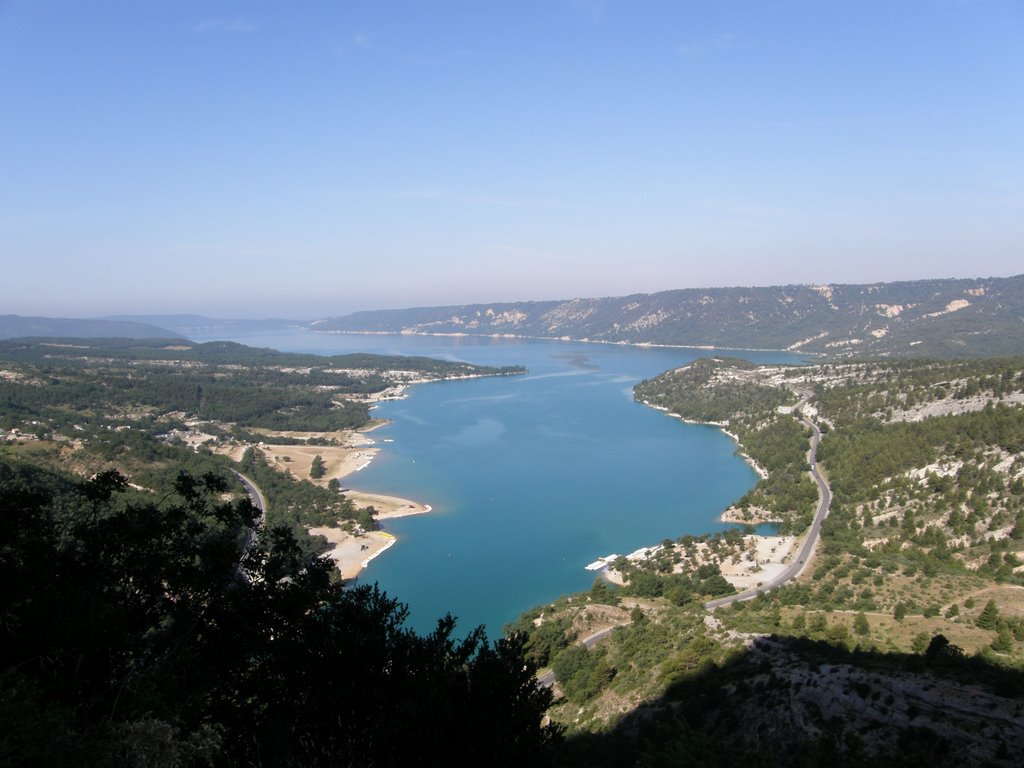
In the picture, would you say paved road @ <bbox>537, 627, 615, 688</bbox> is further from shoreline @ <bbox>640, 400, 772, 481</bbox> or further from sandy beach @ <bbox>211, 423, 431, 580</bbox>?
shoreline @ <bbox>640, 400, 772, 481</bbox>

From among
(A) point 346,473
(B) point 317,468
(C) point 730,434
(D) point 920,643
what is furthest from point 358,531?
(C) point 730,434

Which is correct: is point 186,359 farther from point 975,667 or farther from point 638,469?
point 975,667

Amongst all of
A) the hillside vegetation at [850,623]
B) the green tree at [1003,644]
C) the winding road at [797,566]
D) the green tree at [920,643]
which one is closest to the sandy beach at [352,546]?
the hillside vegetation at [850,623]

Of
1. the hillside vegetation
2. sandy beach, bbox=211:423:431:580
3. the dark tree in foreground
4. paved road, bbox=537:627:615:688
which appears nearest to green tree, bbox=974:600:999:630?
the hillside vegetation

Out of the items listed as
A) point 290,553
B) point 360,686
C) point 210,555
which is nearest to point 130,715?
point 360,686

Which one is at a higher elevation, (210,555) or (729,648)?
(210,555)
